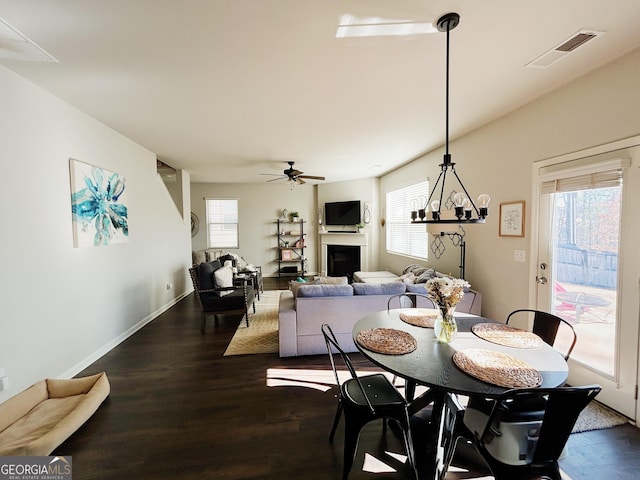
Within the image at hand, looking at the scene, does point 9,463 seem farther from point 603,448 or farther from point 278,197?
point 278,197

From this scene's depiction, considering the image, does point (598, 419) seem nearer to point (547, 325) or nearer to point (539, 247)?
point (547, 325)

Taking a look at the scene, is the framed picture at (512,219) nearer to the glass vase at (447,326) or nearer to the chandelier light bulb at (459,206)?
the chandelier light bulb at (459,206)

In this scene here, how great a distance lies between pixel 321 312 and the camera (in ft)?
10.2

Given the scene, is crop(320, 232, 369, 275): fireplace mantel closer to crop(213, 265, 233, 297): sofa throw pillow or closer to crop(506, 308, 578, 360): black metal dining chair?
crop(213, 265, 233, 297): sofa throw pillow

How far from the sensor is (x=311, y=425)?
203 centimetres

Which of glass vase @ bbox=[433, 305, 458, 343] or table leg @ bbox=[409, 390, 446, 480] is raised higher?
glass vase @ bbox=[433, 305, 458, 343]

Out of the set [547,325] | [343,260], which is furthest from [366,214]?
[547,325]

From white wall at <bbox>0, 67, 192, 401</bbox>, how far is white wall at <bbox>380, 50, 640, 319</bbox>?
4620 millimetres

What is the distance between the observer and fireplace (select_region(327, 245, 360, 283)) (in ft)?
23.5

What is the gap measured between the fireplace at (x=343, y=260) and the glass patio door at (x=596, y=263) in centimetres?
459

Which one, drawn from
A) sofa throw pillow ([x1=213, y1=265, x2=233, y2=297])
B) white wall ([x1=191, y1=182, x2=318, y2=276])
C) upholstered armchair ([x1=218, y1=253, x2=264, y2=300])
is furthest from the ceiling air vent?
white wall ([x1=191, y1=182, x2=318, y2=276])

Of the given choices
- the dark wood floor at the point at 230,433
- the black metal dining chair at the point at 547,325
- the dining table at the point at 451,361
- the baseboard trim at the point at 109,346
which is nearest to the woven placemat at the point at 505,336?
the dining table at the point at 451,361

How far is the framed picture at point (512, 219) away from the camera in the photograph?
2.91m

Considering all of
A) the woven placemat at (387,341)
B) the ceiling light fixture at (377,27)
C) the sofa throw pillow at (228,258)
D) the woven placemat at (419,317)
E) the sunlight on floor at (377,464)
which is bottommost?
the sunlight on floor at (377,464)
